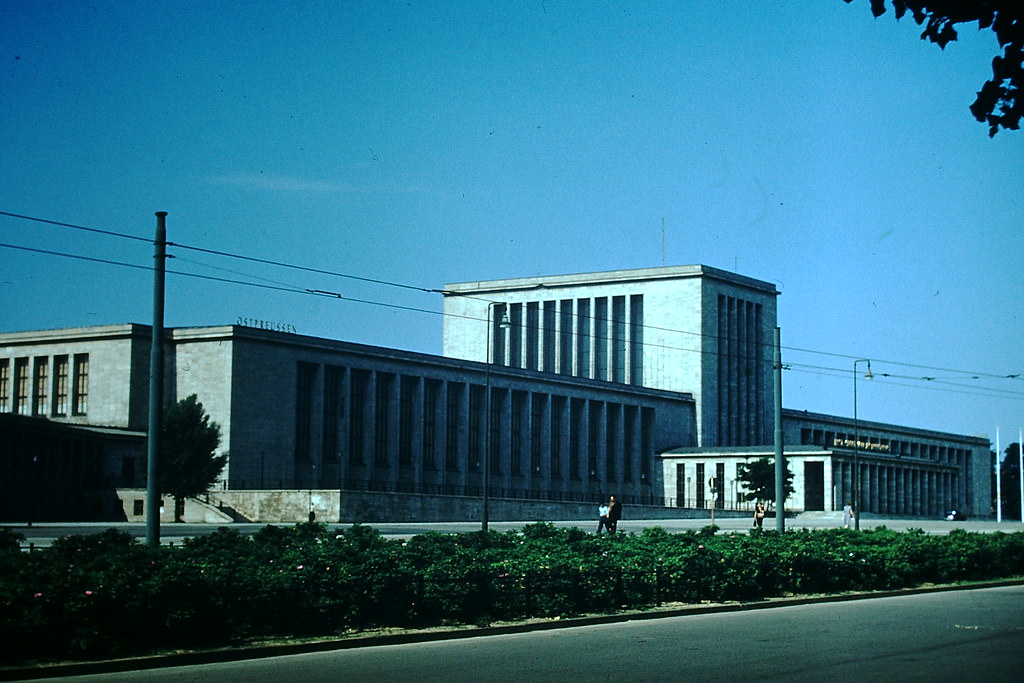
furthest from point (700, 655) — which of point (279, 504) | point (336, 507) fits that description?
point (279, 504)

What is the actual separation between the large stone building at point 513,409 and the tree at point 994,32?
47644 millimetres

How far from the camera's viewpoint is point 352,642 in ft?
54.7

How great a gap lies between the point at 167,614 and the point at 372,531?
209 inches

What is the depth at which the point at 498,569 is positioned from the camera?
1959 cm

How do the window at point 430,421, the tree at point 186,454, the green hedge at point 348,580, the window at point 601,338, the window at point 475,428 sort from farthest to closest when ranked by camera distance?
the window at point 601,338, the window at point 475,428, the window at point 430,421, the tree at point 186,454, the green hedge at point 348,580

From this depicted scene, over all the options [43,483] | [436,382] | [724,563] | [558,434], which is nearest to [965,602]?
[724,563]

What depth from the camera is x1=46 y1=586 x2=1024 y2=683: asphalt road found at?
1392 centimetres

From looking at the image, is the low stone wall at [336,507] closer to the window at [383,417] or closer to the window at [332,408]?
the window at [332,408]

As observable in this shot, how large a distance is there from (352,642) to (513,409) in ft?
277

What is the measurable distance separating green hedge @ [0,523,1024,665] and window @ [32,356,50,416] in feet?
242

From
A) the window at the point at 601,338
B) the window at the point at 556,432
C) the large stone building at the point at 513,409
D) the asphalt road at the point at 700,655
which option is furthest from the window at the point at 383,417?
the asphalt road at the point at 700,655

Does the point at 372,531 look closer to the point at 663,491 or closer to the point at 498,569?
the point at 498,569

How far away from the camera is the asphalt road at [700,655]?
1392 centimetres

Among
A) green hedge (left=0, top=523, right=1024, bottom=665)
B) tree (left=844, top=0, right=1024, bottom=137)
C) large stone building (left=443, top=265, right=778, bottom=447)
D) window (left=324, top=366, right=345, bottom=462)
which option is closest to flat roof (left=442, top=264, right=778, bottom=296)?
large stone building (left=443, top=265, right=778, bottom=447)
